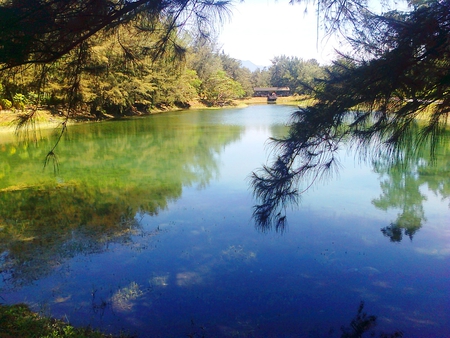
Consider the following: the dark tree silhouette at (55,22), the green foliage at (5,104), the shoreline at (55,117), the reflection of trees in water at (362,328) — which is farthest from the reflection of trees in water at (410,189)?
the green foliage at (5,104)

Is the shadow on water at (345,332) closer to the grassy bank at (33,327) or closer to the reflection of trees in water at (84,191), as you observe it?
the grassy bank at (33,327)

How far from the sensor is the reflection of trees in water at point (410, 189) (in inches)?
185

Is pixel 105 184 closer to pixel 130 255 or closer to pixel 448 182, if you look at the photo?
pixel 130 255

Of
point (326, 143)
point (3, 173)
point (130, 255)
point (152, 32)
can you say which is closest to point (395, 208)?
point (326, 143)

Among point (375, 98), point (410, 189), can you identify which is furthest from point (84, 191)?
point (410, 189)

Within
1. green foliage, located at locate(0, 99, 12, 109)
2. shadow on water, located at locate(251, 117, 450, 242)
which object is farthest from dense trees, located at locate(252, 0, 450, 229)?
green foliage, located at locate(0, 99, 12, 109)

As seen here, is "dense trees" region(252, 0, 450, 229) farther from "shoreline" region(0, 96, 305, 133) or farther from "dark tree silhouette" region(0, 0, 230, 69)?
"dark tree silhouette" region(0, 0, 230, 69)

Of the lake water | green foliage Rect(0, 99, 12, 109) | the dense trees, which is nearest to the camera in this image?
the dense trees

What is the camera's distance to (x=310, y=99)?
2.73 metres

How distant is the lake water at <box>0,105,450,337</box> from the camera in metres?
2.92

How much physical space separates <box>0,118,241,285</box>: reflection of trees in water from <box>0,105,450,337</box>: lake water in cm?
3

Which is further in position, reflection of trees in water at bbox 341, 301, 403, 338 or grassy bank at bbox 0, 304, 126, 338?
reflection of trees in water at bbox 341, 301, 403, 338

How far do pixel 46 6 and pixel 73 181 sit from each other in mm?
5070

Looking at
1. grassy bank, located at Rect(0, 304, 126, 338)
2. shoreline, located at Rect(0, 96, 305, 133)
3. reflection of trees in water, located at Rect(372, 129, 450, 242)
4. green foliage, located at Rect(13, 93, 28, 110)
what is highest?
green foliage, located at Rect(13, 93, 28, 110)
